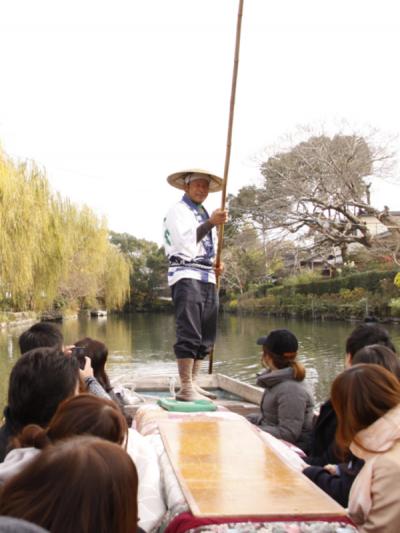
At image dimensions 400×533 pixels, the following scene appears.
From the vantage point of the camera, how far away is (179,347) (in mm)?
3453

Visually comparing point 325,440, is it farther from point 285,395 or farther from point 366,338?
point 366,338

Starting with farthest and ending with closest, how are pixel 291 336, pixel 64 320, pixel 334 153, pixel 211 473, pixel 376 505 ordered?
pixel 64 320, pixel 334 153, pixel 291 336, pixel 211 473, pixel 376 505

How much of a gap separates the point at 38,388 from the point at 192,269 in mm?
1802

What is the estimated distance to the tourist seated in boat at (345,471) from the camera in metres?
1.92

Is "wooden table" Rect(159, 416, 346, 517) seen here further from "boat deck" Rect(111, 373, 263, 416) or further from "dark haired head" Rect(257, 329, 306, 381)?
"boat deck" Rect(111, 373, 263, 416)

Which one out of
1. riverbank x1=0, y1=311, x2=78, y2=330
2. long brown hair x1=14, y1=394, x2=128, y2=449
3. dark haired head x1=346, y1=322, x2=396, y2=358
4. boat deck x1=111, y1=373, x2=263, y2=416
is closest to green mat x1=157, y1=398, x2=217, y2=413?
dark haired head x1=346, y1=322, x2=396, y2=358

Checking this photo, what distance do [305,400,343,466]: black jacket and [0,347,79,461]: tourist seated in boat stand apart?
1.08 m

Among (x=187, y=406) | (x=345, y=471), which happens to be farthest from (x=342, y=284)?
(x=345, y=471)

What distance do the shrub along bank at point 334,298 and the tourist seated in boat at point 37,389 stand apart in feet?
57.9

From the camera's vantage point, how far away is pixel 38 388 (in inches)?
71.9

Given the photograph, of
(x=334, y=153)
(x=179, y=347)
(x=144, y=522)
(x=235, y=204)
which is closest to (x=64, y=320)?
(x=235, y=204)

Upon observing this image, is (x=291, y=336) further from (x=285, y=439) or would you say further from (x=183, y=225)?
(x=183, y=225)

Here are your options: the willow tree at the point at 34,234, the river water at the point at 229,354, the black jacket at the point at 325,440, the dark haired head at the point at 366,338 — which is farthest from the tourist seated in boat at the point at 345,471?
the willow tree at the point at 34,234

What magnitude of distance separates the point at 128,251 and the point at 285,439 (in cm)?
4152
